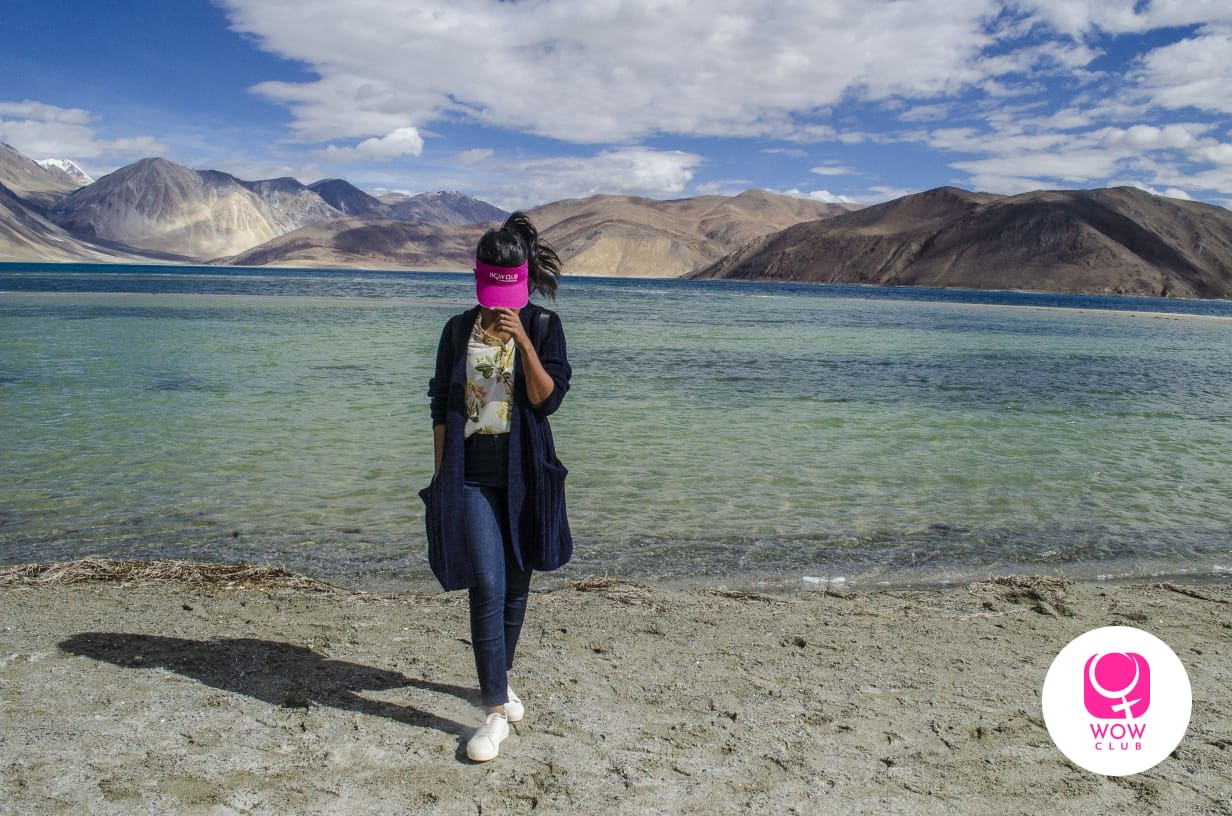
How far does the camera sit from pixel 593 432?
1191cm

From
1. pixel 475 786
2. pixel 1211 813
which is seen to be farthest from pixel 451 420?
pixel 1211 813

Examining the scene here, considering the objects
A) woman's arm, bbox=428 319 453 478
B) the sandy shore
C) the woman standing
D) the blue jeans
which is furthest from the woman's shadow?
woman's arm, bbox=428 319 453 478

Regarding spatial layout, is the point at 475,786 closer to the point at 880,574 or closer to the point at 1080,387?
the point at 880,574

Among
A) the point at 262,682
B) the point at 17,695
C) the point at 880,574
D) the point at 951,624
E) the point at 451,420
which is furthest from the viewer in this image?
the point at 880,574

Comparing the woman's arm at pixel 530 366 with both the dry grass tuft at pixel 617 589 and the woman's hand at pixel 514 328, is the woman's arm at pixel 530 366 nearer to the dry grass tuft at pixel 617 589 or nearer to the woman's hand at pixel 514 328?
the woman's hand at pixel 514 328

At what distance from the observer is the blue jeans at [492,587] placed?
3.39 m

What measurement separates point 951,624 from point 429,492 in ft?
11.0

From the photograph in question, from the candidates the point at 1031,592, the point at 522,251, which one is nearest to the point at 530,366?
the point at 522,251

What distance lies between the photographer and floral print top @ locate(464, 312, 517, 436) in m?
3.34

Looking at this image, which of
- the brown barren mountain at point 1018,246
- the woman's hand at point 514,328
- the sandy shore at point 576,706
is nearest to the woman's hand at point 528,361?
the woman's hand at point 514,328

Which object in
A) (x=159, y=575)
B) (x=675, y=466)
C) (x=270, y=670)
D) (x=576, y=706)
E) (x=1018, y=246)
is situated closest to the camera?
(x=576, y=706)

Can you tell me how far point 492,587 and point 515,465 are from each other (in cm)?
50

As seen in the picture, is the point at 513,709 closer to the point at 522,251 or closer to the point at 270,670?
the point at 270,670

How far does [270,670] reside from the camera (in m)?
4.24
